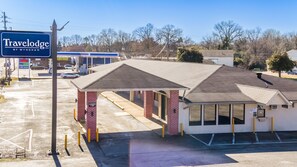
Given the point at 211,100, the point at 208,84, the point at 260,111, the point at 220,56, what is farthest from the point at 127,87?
the point at 220,56

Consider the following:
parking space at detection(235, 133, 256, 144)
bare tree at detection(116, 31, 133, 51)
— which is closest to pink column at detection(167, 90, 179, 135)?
parking space at detection(235, 133, 256, 144)

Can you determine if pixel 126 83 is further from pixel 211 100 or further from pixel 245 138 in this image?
pixel 245 138

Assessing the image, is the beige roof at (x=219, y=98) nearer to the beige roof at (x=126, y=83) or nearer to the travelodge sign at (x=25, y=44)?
the beige roof at (x=126, y=83)

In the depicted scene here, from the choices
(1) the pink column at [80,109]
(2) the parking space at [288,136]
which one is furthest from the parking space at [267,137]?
(1) the pink column at [80,109]

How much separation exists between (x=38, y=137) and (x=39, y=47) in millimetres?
5479

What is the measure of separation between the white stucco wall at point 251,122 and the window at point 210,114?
25 centimetres

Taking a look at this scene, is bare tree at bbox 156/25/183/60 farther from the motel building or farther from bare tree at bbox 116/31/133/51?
the motel building

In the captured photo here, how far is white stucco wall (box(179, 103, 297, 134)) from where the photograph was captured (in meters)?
22.3

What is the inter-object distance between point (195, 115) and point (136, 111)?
29.0ft

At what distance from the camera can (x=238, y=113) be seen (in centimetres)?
2317

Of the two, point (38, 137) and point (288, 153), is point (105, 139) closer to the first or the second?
point (38, 137)

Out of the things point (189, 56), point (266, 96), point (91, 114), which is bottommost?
point (91, 114)

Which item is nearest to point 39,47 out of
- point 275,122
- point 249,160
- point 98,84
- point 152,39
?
point 98,84

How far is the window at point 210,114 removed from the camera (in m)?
22.6
